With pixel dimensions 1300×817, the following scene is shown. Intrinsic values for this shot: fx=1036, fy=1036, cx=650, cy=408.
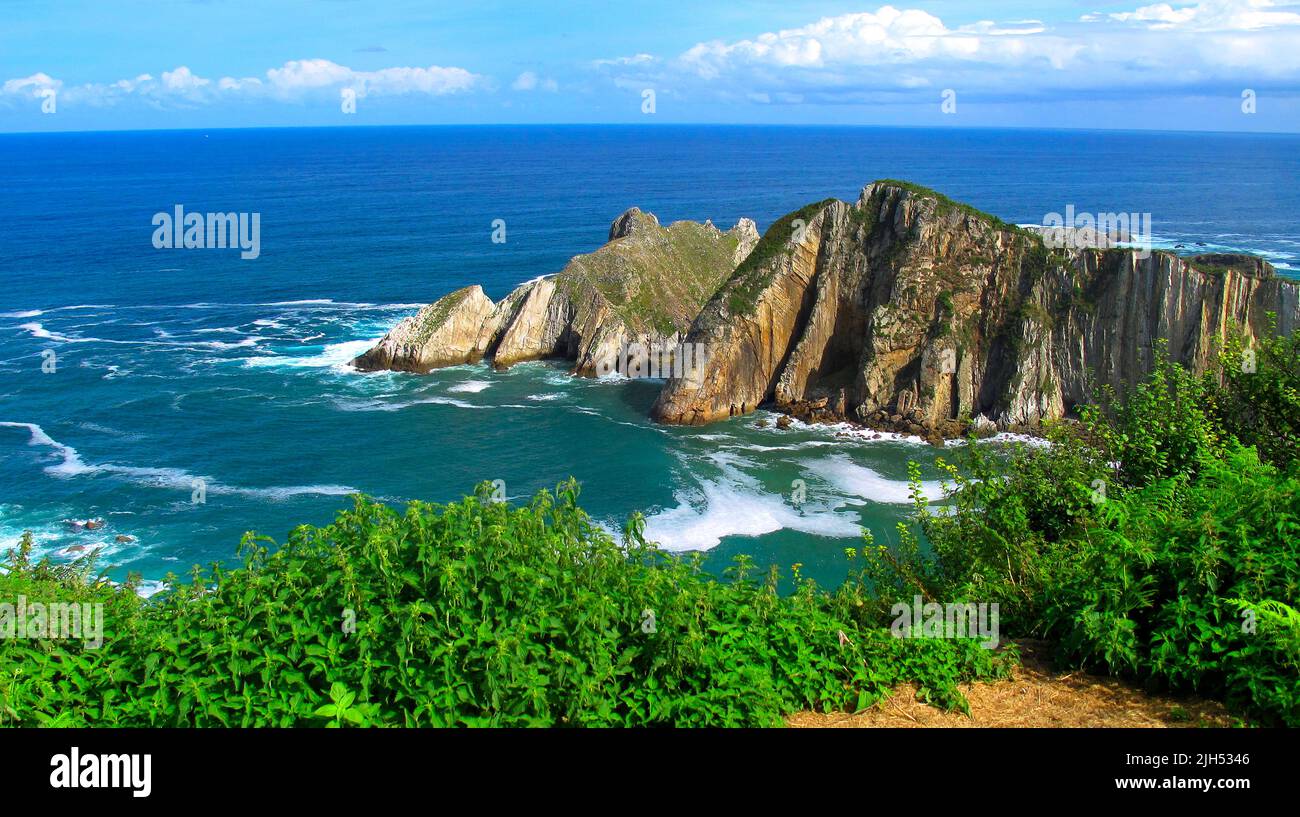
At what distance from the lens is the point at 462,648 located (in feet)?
36.2

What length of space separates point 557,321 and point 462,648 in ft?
210

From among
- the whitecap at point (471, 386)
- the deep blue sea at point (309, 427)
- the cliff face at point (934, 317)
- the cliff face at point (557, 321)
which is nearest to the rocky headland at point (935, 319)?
the cliff face at point (934, 317)

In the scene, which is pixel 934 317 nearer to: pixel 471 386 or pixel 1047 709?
pixel 471 386

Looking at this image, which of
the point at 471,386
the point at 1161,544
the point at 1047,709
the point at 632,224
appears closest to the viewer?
the point at 1047,709

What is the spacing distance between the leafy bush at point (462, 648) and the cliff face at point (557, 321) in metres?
57.6

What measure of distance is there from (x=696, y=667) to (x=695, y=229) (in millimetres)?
82282

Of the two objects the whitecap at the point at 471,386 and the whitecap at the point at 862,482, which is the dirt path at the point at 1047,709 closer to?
the whitecap at the point at 862,482

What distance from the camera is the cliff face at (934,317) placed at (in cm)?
5656

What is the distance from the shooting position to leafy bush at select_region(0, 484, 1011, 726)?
10703 mm

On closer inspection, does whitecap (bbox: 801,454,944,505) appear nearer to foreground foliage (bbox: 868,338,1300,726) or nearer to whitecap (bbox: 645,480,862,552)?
whitecap (bbox: 645,480,862,552)

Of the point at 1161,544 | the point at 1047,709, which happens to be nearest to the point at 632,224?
the point at 1161,544
